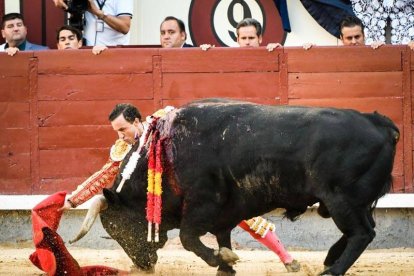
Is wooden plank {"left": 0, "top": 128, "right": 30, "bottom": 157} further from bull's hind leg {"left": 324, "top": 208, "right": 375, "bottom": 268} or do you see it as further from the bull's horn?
bull's hind leg {"left": 324, "top": 208, "right": 375, "bottom": 268}

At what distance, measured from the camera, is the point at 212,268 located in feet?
24.2

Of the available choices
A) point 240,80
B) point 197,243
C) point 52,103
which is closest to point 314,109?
point 197,243

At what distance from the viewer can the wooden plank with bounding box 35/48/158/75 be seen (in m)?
8.58

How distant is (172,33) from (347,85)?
1.25 m

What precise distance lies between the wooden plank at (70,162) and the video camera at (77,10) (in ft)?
2.94

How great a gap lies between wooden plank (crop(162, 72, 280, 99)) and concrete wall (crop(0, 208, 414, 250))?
853 mm

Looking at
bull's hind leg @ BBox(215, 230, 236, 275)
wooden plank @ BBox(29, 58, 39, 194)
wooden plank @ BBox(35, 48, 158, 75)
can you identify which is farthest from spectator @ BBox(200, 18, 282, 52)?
bull's hind leg @ BBox(215, 230, 236, 275)

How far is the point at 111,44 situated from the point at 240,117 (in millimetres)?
2873

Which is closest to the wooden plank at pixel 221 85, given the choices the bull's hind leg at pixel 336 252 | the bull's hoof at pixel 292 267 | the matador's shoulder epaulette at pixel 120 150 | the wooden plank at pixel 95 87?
the wooden plank at pixel 95 87

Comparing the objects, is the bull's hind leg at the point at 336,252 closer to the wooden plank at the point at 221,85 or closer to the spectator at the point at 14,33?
the wooden plank at the point at 221,85

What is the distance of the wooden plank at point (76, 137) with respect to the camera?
8633mm

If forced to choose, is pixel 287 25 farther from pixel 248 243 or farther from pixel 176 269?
pixel 176 269

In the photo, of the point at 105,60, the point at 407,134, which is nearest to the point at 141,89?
the point at 105,60

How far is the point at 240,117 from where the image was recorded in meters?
6.33
